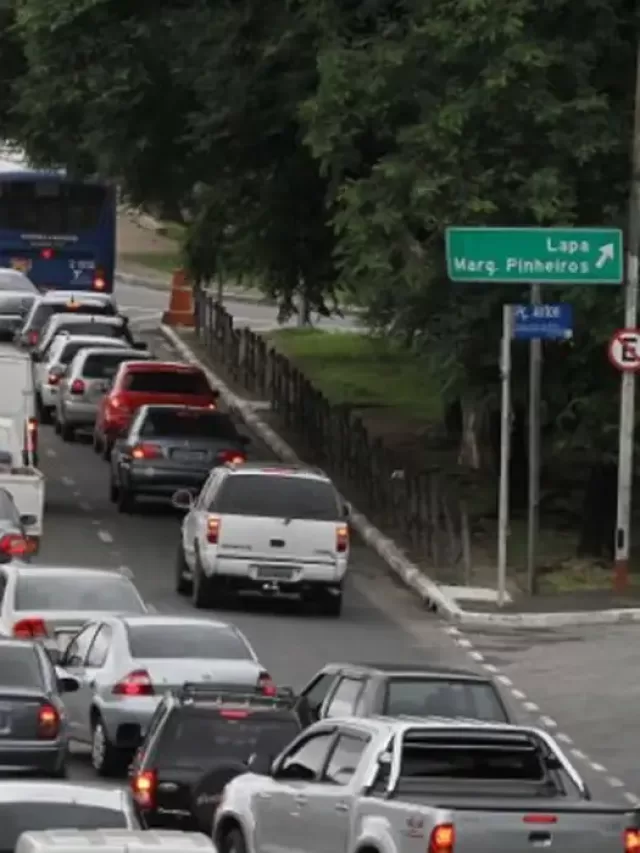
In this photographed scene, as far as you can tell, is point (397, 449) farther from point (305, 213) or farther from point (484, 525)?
point (484, 525)

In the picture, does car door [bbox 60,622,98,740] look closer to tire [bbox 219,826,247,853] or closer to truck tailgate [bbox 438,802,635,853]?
tire [bbox 219,826,247,853]

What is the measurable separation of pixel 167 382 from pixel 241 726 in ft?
91.0

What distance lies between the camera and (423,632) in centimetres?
3384

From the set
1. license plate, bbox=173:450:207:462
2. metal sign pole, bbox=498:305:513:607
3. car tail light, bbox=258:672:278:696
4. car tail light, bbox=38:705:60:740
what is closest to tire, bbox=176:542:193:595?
metal sign pole, bbox=498:305:513:607

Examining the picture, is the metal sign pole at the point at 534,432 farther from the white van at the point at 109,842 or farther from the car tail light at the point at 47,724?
the white van at the point at 109,842

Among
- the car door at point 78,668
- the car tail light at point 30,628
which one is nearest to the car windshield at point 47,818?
the car door at point 78,668

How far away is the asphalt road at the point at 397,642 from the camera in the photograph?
27703 millimetres

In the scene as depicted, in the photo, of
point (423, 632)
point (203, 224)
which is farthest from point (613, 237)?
point (203, 224)

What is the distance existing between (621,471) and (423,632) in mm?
3682

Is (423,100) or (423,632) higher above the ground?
(423,100)

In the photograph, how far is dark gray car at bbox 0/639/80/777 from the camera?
21484mm

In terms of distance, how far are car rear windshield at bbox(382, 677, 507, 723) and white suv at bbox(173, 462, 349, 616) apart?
12.8 metres

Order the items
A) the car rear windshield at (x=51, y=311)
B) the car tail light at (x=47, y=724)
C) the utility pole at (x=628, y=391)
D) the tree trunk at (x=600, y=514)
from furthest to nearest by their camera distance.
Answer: the car rear windshield at (x=51, y=311) < the tree trunk at (x=600, y=514) < the utility pole at (x=628, y=391) < the car tail light at (x=47, y=724)

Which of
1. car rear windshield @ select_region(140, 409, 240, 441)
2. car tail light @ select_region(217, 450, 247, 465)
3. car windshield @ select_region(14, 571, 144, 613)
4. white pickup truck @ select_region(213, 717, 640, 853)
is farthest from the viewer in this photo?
car rear windshield @ select_region(140, 409, 240, 441)
